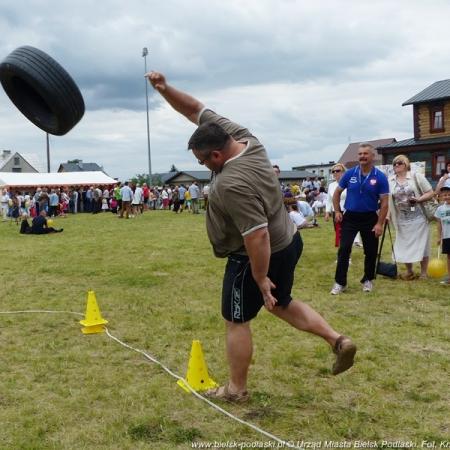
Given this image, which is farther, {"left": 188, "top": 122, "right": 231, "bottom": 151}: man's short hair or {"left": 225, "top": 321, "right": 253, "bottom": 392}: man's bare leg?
{"left": 225, "top": 321, "right": 253, "bottom": 392}: man's bare leg

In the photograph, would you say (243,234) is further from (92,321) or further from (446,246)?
(446,246)

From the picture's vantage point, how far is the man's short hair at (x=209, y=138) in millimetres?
3133

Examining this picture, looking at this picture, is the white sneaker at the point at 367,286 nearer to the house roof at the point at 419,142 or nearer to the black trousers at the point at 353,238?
the black trousers at the point at 353,238

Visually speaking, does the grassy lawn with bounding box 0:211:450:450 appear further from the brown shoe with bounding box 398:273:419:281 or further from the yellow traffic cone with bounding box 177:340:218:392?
the brown shoe with bounding box 398:273:419:281

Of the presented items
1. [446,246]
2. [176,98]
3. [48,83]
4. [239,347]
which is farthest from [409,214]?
[48,83]

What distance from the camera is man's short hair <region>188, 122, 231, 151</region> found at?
10.3 ft

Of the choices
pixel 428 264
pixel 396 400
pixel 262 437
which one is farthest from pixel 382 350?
pixel 428 264

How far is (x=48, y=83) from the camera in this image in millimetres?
4742

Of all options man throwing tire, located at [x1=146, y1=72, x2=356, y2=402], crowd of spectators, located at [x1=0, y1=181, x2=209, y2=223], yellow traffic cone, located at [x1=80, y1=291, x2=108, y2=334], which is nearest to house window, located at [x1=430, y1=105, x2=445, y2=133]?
crowd of spectators, located at [x1=0, y1=181, x2=209, y2=223]

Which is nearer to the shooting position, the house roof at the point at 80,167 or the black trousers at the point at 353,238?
the black trousers at the point at 353,238

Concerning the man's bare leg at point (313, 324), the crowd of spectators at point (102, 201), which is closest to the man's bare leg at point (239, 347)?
the man's bare leg at point (313, 324)

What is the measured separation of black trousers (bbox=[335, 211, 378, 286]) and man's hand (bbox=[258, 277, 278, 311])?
356 cm

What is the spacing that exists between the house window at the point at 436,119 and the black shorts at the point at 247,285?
32.0 metres

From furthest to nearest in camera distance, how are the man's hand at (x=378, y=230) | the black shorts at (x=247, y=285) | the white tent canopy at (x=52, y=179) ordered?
the white tent canopy at (x=52, y=179) < the man's hand at (x=378, y=230) < the black shorts at (x=247, y=285)
